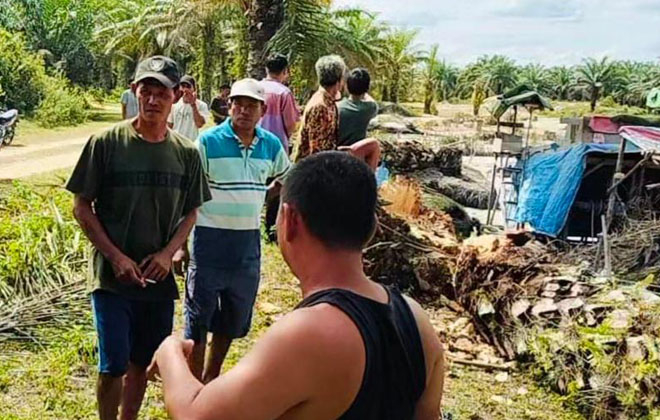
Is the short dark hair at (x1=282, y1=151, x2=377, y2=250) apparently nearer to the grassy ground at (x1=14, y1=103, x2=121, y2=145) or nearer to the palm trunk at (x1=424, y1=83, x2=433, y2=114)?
the grassy ground at (x1=14, y1=103, x2=121, y2=145)

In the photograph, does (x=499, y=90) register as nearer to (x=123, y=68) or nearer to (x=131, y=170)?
(x=123, y=68)

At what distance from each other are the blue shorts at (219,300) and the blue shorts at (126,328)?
383 mm

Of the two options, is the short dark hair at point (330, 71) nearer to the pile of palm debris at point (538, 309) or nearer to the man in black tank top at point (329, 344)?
the pile of palm debris at point (538, 309)

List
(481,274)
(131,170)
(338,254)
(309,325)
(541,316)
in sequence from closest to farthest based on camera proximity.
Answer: (309,325) < (338,254) < (131,170) < (541,316) < (481,274)

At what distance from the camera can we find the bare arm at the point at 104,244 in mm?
2871

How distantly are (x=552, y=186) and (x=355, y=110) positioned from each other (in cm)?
619

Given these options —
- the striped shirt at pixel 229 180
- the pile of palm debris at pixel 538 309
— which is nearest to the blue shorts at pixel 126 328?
the striped shirt at pixel 229 180

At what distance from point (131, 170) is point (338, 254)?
1646 millimetres

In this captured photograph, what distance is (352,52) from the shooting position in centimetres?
2062

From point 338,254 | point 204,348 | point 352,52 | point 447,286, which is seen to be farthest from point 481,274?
point 352,52

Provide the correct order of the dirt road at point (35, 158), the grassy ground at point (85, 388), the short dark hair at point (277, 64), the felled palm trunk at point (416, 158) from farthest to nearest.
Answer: the felled palm trunk at point (416, 158) < the dirt road at point (35, 158) < the short dark hair at point (277, 64) < the grassy ground at point (85, 388)

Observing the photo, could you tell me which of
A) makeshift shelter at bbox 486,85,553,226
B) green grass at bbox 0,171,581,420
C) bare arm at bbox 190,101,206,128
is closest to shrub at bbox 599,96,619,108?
Result: makeshift shelter at bbox 486,85,553,226

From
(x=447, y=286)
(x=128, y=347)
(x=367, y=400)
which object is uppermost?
(x=367, y=400)

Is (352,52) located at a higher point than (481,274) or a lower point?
higher
